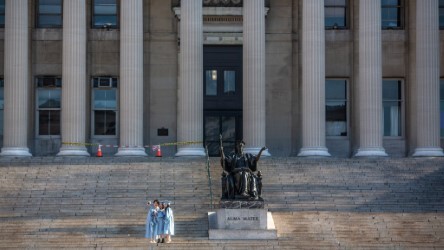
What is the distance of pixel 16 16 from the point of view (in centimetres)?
5741

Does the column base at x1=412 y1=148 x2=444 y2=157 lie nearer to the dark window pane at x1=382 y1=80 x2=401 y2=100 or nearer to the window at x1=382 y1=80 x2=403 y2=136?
the window at x1=382 y1=80 x2=403 y2=136

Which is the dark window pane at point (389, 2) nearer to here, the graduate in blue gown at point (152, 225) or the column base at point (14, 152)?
the column base at point (14, 152)

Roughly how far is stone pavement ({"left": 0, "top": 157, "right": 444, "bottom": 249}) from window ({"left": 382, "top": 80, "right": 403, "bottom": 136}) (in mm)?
7542

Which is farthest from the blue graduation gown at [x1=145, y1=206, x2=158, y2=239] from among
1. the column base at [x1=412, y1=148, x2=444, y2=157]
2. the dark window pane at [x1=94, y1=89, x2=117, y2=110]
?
the dark window pane at [x1=94, y1=89, x2=117, y2=110]

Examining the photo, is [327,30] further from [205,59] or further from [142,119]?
[142,119]

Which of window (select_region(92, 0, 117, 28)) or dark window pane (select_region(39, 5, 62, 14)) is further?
window (select_region(92, 0, 117, 28))

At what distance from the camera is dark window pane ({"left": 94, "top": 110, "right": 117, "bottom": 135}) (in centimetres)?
6188

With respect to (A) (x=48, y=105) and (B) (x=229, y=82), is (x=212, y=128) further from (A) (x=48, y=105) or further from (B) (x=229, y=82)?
(A) (x=48, y=105)

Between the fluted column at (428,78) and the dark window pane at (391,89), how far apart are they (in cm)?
406

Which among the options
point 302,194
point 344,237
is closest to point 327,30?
point 302,194

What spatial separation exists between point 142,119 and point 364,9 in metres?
12.1

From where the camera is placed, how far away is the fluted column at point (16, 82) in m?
57.1

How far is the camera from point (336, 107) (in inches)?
2467

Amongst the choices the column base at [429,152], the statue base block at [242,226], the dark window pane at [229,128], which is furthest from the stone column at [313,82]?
the statue base block at [242,226]
